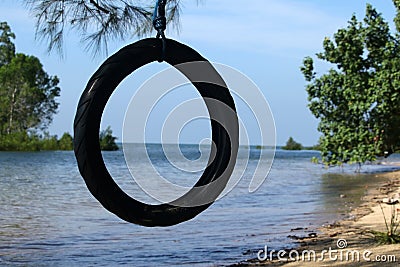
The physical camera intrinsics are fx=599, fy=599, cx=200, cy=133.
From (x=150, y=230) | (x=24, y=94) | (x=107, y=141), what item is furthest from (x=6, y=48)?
(x=150, y=230)

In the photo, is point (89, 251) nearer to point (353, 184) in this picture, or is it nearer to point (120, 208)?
point (120, 208)

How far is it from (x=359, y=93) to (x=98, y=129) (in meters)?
8.85

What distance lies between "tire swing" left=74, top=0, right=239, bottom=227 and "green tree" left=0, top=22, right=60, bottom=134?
31.4m

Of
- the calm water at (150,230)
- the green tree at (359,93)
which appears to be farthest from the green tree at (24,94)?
the green tree at (359,93)

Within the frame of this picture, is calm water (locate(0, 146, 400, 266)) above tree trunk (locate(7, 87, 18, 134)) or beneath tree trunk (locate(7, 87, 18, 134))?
beneath

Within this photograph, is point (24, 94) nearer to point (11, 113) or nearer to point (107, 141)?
point (11, 113)

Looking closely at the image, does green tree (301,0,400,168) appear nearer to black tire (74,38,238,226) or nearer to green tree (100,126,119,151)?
black tire (74,38,238,226)

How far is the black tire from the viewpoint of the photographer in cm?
310

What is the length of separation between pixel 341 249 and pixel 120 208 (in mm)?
4074

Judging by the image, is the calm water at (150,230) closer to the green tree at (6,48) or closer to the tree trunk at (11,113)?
the green tree at (6,48)

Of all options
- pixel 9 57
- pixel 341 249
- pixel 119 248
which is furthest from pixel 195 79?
pixel 9 57

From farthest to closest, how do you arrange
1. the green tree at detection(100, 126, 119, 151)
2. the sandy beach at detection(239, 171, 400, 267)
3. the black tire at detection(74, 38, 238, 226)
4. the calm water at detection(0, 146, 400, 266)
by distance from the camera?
1. the green tree at detection(100, 126, 119, 151)
2. the calm water at detection(0, 146, 400, 266)
3. the sandy beach at detection(239, 171, 400, 267)
4. the black tire at detection(74, 38, 238, 226)

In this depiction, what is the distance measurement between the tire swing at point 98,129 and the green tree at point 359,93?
7.72m

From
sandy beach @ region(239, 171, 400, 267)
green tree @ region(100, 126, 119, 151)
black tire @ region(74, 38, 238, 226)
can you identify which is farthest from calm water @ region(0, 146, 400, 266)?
green tree @ region(100, 126, 119, 151)
